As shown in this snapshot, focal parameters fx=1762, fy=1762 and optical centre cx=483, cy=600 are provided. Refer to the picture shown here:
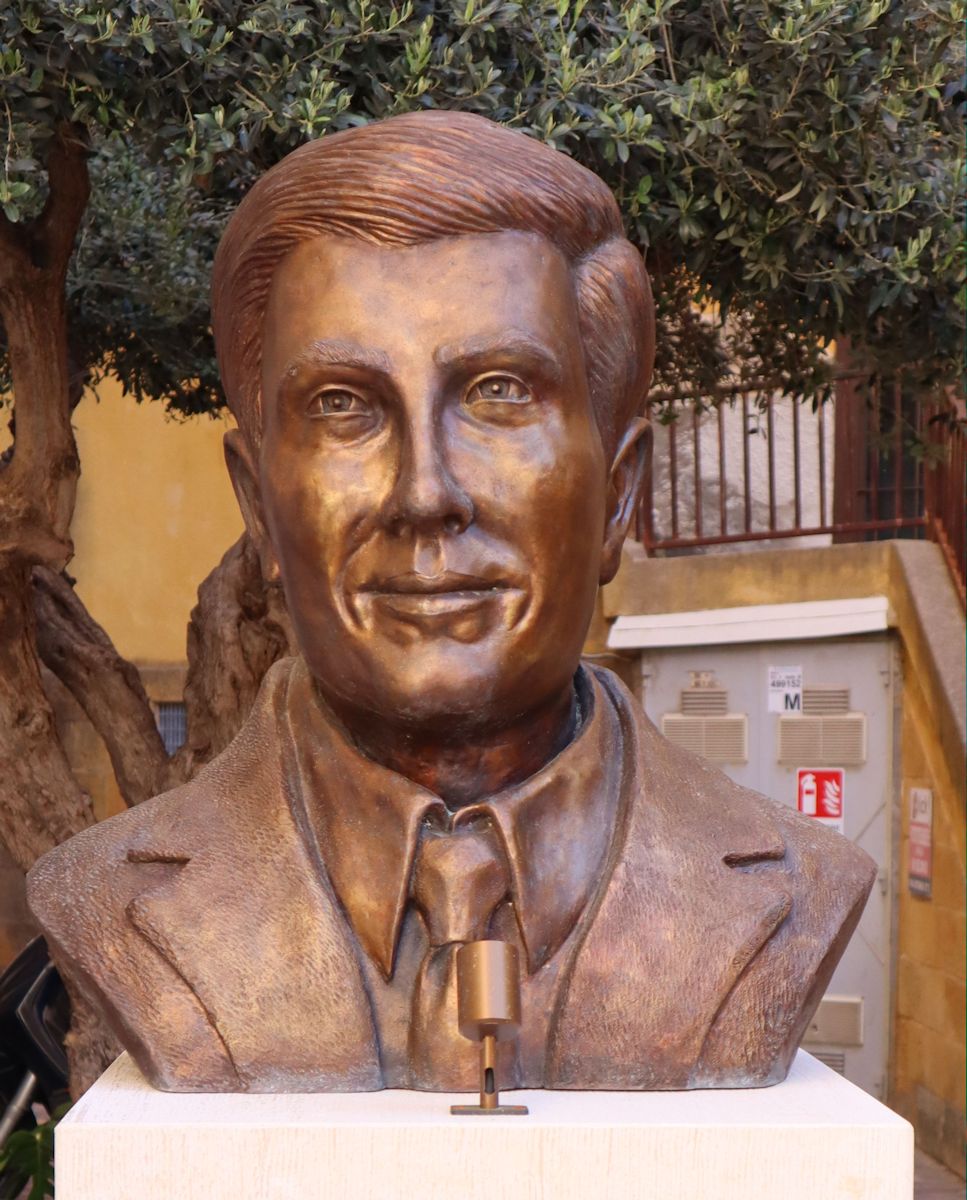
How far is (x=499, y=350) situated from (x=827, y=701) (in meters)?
4.98

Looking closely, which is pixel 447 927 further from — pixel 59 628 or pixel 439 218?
pixel 59 628

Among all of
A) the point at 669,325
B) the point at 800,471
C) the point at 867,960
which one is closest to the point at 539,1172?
the point at 669,325

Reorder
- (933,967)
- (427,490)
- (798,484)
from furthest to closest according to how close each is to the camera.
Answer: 1. (798,484)
2. (933,967)
3. (427,490)

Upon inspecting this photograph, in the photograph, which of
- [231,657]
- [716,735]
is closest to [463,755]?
[231,657]

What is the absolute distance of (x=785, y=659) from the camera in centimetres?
734

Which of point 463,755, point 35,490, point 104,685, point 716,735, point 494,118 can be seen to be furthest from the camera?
point 716,735

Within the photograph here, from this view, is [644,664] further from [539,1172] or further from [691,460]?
[539,1172]

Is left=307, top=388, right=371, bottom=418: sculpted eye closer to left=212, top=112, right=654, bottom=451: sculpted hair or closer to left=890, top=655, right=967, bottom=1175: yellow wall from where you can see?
left=212, top=112, right=654, bottom=451: sculpted hair

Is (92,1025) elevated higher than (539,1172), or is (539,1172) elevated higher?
(539,1172)

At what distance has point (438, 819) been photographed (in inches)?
100

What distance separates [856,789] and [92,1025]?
360cm

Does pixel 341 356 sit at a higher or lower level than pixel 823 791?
higher

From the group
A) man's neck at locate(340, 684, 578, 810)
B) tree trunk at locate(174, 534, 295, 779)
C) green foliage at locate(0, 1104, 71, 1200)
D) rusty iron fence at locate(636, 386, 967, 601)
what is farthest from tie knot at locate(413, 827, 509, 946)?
rusty iron fence at locate(636, 386, 967, 601)

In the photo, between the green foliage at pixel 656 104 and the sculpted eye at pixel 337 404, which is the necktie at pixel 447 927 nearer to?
the sculpted eye at pixel 337 404
